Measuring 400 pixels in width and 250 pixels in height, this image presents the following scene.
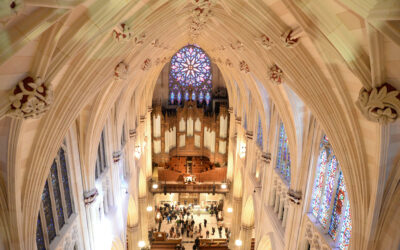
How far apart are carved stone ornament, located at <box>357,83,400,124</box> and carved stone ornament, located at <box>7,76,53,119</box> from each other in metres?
4.56

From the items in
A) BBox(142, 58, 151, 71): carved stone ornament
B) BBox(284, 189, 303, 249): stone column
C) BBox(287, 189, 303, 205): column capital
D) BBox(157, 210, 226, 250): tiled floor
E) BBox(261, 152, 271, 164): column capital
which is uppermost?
BBox(142, 58, 151, 71): carved stone ornament

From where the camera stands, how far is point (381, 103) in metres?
4.23

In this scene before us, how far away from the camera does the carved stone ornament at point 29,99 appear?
429cm

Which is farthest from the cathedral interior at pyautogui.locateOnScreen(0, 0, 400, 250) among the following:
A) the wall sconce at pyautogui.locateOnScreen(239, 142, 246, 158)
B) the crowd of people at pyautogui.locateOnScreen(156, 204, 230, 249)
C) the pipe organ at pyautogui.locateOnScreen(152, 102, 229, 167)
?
the crowd of people at pyautogui.locateOnScreen(156, 204, 230, 249)

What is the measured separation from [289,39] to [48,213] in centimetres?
695

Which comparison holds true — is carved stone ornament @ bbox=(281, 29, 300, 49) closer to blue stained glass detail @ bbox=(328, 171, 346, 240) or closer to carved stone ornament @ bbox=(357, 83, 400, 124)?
carved stone ornament @ bbox=(357, 83, 400, 124)

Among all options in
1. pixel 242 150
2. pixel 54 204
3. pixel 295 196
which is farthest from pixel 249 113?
pixel 54 204

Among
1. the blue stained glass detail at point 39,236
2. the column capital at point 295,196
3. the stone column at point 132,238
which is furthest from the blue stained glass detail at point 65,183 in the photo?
the stone column at point 132,238

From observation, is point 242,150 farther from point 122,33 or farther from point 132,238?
point 122,33

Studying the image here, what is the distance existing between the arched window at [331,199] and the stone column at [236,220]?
12320 millimetres

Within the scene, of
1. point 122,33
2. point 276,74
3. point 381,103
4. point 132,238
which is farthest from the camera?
point 132,238

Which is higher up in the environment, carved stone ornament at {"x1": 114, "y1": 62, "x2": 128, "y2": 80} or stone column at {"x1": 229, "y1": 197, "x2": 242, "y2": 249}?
carved stone ornament at {"x1": 114, "y1": 62, "x2": 128, "y2": 80}

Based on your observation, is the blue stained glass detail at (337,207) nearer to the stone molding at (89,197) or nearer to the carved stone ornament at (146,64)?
the stone molding at (89,197)

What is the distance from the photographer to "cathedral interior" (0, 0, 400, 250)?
4324 millimetres
